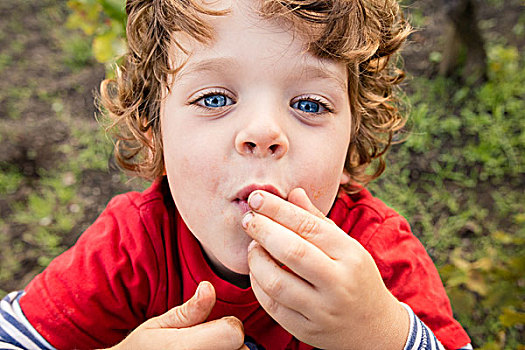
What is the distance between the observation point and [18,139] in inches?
142

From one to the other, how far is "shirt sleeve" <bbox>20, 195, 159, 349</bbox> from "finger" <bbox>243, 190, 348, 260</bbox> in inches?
29.5

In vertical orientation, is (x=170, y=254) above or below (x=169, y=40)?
below

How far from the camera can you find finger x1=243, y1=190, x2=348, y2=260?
4.09 feet

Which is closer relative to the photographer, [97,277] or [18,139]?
[97,277]

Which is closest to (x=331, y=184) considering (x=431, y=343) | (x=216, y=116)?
(x=216, y=116)

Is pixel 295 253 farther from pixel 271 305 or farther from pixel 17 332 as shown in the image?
pixel 17 332

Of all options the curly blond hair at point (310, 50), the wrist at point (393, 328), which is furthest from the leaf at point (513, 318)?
the curly blond hair at point (310, 50)

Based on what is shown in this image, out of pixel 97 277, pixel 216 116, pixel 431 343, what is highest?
pixel 216 116

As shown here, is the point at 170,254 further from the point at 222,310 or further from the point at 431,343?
the point at 431,343

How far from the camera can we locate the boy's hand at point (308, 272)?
3.99ft

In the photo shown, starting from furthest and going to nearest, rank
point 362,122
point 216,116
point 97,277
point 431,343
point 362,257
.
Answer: point 362,122 < point 97,277 < point 431,343 < point 216,116 < point 362,257

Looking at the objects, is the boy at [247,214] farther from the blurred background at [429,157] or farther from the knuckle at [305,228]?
the blurred background at [429,157]

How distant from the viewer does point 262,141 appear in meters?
1.29

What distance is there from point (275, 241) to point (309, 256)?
9 centimetres
